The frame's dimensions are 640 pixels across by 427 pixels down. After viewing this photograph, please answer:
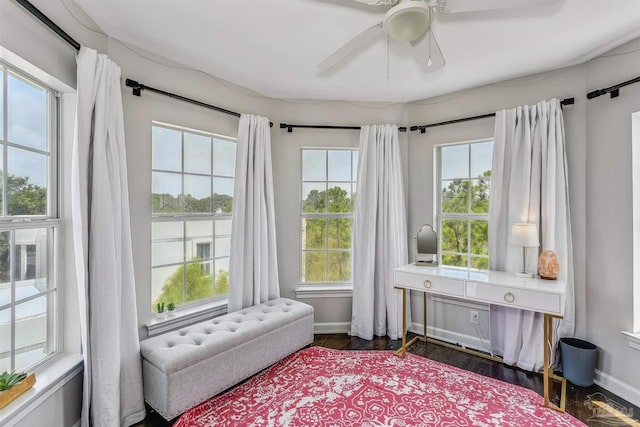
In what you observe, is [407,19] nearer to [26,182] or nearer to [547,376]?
[26,182]

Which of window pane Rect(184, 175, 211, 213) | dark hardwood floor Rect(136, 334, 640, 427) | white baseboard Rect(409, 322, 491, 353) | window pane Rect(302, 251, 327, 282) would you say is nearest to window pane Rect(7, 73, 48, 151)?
window pane Rect(184, 175, 211, 213)

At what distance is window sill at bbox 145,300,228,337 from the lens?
2.24m

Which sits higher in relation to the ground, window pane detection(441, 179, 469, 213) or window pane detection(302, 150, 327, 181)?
window pane detection(302, 150, 327, 181)

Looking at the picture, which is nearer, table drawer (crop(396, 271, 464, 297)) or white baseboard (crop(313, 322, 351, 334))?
table drawer (crop(396, 271, 464, 297))

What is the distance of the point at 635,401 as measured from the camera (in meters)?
1.98

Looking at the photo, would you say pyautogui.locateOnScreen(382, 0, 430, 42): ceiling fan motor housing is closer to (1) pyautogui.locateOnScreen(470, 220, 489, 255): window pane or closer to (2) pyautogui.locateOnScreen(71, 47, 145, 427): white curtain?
(2) pyautogui.locateOnScreen(71, 47, 145, 427): white curtain

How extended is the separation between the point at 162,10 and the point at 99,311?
1.85 m

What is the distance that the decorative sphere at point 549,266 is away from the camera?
2.18 metres

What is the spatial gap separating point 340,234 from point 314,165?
83cm

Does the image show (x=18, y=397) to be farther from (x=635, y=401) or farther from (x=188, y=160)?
(x=635, y=401)

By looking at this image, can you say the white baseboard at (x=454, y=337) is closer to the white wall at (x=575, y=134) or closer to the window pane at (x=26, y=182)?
the white wall at (x=575, y=134)

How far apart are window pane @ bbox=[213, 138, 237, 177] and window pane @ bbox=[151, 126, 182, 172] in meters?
0.33

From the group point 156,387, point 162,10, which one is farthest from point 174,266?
point 162,10

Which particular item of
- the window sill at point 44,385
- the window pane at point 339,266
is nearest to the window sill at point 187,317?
→ the window sill at point 44,385
